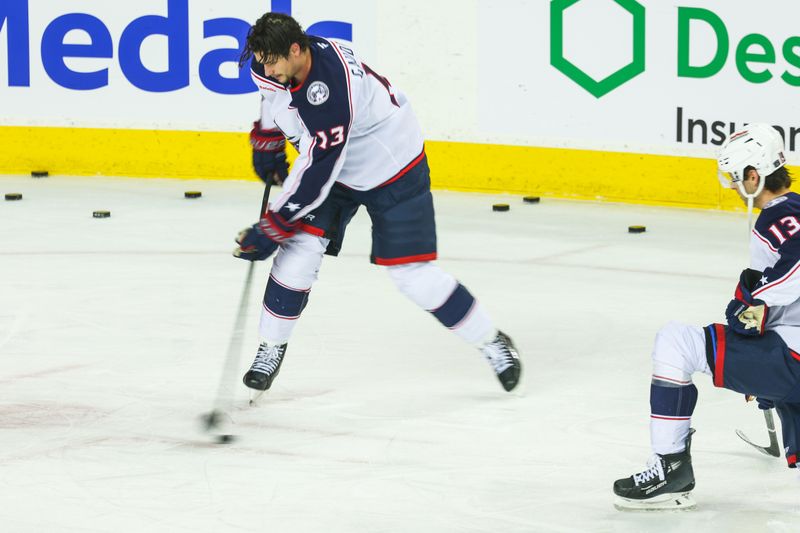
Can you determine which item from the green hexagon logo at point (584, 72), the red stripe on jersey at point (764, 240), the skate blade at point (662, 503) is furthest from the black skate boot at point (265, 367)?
the green hexagon logo at point (584, 72)

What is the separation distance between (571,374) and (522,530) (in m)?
1.30

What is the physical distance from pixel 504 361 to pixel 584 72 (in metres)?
3.69

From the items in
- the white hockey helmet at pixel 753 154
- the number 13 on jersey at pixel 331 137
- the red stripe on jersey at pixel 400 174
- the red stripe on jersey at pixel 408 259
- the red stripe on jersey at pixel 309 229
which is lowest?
the red stripe on jersey at pixel 408 259

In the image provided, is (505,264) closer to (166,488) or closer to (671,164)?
(671,164)

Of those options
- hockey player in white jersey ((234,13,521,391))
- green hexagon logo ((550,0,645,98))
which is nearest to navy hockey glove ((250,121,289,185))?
hockey player in white jersey ((234,13,521,391))

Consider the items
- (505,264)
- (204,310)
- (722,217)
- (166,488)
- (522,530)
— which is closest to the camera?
(522,530)

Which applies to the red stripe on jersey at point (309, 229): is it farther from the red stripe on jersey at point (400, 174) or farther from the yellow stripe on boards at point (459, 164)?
the yellow stripe on boards at point (459, 164)

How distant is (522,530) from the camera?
275 cm

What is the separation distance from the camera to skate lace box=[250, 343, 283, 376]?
372 centimetres

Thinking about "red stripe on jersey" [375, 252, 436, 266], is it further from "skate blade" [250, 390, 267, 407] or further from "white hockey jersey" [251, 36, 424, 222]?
"skate blade" [250, 390, 267, 407]

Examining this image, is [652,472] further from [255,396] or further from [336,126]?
[255,396]

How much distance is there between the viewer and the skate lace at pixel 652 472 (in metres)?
2.79

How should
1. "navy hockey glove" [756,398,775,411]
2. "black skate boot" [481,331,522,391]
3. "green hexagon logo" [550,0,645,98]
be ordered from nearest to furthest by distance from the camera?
"navy hockey glove" [756,398,775,411] < "black skate boot" [481,331,522,391] < "green hexagon logo" [550,0,645,98]

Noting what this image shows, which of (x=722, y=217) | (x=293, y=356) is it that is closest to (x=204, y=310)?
(x=293, y=356)
